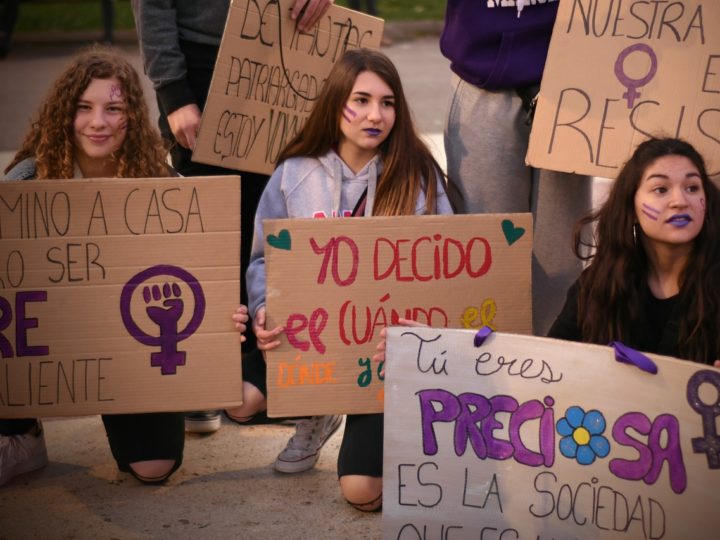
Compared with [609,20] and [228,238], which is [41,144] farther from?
[609,20]

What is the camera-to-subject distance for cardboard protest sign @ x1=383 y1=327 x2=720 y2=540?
2707 millimetres

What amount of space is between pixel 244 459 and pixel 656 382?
1.46 m

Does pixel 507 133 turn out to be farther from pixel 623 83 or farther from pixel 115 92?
pixel 115 92

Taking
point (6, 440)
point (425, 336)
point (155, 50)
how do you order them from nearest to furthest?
1. point (425, 336)
2. point (6, 440)
3. point (155, 50)

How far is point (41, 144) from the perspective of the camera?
11.9ft

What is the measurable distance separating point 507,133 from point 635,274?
2.35 ft

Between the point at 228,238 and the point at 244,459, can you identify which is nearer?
the point at 228,238

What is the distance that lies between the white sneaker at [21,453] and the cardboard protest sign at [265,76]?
106cm

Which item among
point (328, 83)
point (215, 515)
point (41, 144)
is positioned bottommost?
point (215, 515)

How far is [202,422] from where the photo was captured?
3840mm

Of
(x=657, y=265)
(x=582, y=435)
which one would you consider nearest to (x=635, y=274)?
(x=657, y=265)

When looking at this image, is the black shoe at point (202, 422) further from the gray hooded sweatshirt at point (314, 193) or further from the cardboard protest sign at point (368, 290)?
the cardboard protest sign at point (368, 290)

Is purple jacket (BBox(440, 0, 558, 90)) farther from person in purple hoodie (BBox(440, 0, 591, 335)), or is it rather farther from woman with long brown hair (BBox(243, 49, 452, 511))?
woman with long brown hair (BBox(243, 49, 452, 511))

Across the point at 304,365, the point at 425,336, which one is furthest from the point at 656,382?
the point at 304,365
